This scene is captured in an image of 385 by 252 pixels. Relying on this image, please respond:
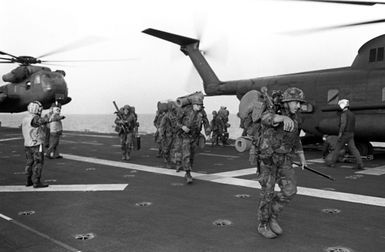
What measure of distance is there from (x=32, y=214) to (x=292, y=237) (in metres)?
3.92

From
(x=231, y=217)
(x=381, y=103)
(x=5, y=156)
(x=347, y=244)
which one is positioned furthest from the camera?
(x=5, y=156)

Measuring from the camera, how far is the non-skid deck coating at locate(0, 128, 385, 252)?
13.9 feet

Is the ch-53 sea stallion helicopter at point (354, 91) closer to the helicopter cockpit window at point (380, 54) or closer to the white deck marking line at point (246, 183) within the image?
the helicopter cockpit window at point (380, 54)

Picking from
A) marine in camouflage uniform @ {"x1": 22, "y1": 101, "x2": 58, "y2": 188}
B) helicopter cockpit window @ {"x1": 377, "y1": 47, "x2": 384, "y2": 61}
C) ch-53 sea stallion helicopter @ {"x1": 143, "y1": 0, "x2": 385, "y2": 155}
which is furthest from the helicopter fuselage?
helicopter cockpit window @ {"x1": 377, "y1": 47, "x2": 384, "y2": 61}

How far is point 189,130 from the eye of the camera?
7.93m

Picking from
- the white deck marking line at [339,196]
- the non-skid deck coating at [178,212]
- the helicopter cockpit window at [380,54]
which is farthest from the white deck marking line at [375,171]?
the helicopter cockpit window at [380,54]

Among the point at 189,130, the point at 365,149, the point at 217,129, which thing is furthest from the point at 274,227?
the point at 217,129

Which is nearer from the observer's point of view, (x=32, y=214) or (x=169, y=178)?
(x=32, y=214)

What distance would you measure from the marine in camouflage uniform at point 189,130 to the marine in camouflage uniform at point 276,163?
3431mm

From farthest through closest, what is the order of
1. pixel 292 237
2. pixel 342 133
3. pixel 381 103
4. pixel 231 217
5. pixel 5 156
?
1. pixel 5 156
2. pixel 381 103
3. pixel 342 133
4. pixel 231 217
5. pixel 292 237

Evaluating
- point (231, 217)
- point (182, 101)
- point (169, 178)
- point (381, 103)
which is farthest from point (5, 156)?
point (381, 103)

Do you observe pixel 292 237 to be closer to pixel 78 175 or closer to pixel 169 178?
pixel 169 178

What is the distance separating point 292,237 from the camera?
445 centimetres

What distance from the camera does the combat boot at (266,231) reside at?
4423 mm
